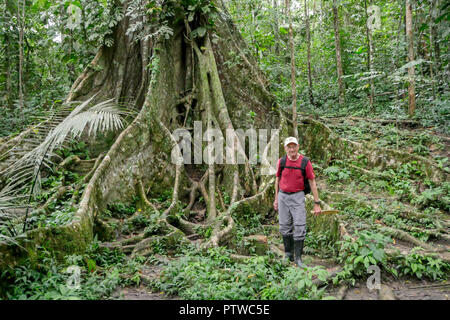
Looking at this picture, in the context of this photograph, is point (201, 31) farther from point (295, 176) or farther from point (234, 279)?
point (234, 279)

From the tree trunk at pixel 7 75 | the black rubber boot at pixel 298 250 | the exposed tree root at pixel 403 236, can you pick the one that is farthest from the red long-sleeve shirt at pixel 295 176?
the tree trunk at pixel 7 75

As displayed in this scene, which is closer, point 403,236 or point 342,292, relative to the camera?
point 342,292

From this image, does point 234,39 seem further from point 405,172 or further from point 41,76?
point 41,76

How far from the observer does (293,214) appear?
4.09 metres

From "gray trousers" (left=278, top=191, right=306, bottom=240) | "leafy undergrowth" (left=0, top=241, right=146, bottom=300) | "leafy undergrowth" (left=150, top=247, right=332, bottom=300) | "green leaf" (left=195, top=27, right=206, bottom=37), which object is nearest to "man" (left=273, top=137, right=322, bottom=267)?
"gray trousers" (left=278, top=191, right=306, bottom=240)

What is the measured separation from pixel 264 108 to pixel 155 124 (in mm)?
2931

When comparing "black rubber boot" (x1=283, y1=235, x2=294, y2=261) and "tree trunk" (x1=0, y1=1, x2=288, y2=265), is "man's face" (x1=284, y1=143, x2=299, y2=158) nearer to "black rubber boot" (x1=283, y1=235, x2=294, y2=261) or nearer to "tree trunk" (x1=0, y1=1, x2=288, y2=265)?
"black rubber boot" (x1=283, y1=235, x2=294, y2=261)

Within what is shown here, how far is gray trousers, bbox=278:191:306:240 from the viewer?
13.3 feet

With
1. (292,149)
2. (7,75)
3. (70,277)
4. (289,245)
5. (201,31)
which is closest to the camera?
(70,277)

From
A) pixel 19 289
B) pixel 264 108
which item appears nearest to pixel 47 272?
pixel 19 289

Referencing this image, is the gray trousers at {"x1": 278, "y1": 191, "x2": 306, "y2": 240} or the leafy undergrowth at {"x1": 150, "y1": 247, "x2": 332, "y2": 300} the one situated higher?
the gray trousers at {"x1": 278, "y1": 191, "x2": 306, "y2": 240}

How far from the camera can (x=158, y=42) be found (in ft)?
23.3

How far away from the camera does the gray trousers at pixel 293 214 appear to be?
4043 mm

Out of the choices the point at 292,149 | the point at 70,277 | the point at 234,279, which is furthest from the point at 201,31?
the point at 70,277
